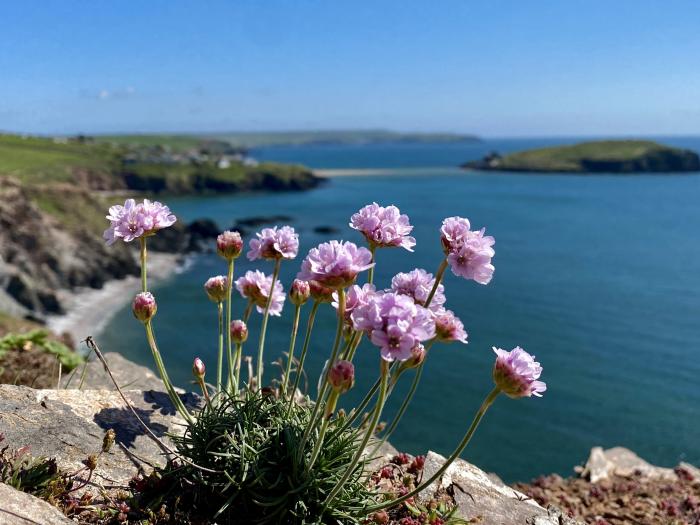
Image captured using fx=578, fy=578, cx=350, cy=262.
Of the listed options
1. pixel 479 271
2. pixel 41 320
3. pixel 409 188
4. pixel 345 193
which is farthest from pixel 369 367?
pixel 409 188

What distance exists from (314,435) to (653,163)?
166890mm

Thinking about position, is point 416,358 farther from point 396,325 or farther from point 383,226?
point 383,226

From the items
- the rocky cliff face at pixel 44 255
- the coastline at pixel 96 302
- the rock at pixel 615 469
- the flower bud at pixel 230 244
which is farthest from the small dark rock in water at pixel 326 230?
the flower bud at pixel 230 244

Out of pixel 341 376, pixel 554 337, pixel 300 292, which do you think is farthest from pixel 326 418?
Result: pixel 554 337

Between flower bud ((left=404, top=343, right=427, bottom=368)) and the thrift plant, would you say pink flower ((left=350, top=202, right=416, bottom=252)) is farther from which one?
flower bud ((left=404, top=343, right=427, bottom=368))

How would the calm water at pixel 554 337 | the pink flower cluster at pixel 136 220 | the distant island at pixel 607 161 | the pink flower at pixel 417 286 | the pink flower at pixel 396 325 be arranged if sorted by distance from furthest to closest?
the distant island at pixel 607 161
the calm water at pixel 554 337
the pink flower cluster at pixel 136 220
the pink flower at pixel 417 286
the pink flower at pixel 396 325

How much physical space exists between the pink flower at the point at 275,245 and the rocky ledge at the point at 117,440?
53.3 inches

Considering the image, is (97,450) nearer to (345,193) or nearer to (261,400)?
(261,400)

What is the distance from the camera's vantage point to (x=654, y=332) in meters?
29.9

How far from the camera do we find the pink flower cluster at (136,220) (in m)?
3.69

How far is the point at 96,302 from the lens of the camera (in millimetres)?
37062

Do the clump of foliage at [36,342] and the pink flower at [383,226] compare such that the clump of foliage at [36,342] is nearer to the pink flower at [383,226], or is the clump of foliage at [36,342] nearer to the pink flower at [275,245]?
the pink flower at [275,245]

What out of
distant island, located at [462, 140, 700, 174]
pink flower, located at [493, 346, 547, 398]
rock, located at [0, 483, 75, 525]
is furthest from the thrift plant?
distant island, located at [462, 140, 700, 174]

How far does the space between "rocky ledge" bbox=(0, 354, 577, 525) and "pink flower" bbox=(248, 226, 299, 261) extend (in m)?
1.35
